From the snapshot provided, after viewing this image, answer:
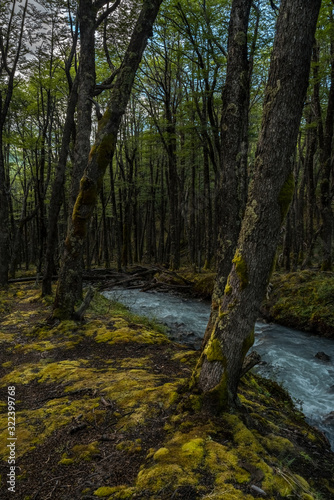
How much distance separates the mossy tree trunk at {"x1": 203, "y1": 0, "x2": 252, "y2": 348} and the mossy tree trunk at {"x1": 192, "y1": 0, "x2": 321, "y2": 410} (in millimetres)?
1422

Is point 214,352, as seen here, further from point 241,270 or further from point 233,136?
point 233,136

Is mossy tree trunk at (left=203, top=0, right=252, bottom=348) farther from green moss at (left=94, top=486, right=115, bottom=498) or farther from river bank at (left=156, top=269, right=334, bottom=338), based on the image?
river bank at (left=156, top=269, right=334, bottom=338)

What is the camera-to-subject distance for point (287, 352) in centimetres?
754

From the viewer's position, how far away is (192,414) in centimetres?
295

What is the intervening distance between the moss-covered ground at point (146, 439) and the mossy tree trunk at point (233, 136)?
71.1 inches

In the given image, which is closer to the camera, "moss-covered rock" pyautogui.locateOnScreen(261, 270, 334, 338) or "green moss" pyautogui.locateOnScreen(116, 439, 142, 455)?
"green moss" pyautogui.locateOnScreen(116, 439, 142, 455)

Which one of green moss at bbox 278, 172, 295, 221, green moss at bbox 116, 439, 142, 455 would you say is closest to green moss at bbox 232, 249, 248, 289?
green moss at bbox 278, 172, 295, 221

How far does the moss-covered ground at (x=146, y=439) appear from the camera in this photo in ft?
7.19

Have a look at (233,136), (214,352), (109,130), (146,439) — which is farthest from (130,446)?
(109,130)

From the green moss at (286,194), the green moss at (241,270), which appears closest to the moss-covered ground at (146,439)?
the green moss at (241,270)

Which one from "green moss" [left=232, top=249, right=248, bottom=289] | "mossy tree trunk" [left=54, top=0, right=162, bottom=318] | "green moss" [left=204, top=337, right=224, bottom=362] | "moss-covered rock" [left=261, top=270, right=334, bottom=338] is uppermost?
"mossy tree trunk" [left=54, top=0, right=162, bottom=318]

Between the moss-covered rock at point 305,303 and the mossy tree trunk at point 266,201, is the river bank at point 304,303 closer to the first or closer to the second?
the moss-covered rock at point 305,303

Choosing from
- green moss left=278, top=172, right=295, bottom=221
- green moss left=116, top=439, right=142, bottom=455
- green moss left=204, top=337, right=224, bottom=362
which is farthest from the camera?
green moss left=204, top=337, right=224, bottom=362

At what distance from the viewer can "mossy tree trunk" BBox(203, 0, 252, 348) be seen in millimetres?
4391
